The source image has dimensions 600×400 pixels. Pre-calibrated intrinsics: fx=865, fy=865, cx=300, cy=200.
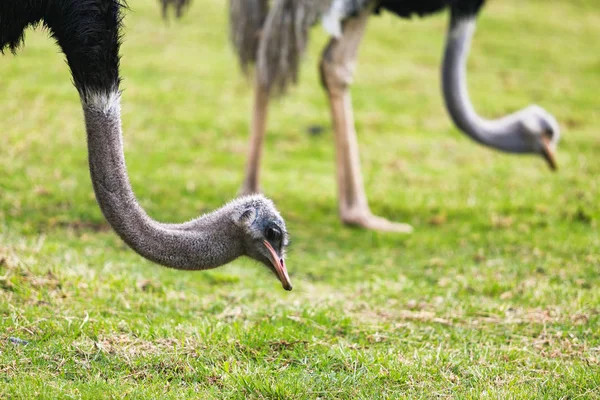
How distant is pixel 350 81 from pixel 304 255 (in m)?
1.74

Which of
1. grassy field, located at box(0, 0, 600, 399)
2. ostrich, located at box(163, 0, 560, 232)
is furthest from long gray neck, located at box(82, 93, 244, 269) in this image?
ostrich, located at box(163, 0, 560, 232)

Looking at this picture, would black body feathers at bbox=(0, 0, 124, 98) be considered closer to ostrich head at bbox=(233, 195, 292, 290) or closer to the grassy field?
ostrich head at bbox=(233, 195, 292, 290)

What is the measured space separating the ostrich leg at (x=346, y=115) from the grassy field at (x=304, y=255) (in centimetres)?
23

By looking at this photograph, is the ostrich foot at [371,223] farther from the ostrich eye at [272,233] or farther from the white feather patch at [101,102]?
the white feather patch at [101,102]

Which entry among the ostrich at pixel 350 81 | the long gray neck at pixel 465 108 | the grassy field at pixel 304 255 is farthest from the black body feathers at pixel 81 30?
the long gray neck at pixel 465 108

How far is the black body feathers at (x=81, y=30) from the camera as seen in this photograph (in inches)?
145

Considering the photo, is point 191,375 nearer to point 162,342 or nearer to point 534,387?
point 162,342

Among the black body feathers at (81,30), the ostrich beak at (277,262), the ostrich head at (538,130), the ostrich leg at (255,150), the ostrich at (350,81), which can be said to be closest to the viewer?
the black body feathers at (81,30)

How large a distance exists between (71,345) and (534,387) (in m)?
2.10

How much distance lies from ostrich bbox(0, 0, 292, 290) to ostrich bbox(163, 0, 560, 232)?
3628mm

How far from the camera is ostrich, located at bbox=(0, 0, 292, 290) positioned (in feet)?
12.1

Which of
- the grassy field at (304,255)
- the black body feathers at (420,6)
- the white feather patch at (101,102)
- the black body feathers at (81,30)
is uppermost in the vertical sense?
the black body feathers at (420,6)

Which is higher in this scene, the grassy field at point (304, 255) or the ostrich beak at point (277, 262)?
the ostrich beak at point (277, 262)

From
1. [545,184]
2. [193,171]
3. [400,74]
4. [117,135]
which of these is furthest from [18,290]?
[400,74]
